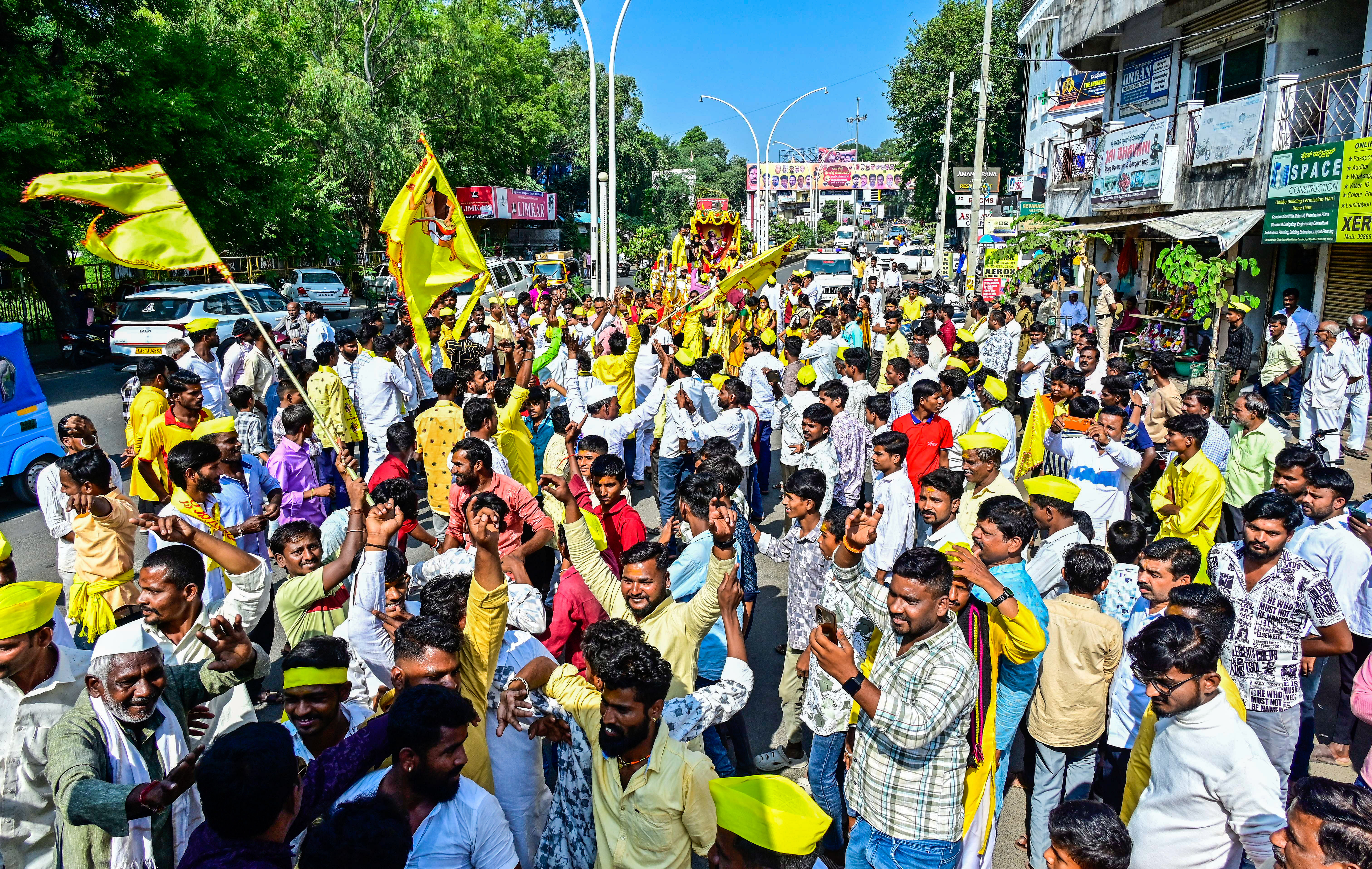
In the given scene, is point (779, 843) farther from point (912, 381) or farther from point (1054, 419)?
point (912, 381)

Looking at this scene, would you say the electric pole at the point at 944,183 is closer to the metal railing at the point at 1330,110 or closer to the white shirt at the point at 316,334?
the metal railing at the point at 1330,110

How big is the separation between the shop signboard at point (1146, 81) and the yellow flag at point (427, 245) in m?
15.7

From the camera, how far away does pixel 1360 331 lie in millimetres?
9758

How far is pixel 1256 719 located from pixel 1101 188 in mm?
16865

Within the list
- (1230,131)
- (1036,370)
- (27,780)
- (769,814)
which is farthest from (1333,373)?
(27,780)

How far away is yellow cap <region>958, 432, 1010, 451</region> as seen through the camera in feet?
16.7

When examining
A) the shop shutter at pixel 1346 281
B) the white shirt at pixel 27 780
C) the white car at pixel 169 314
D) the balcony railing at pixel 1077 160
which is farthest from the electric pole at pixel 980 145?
the white shirt at pixel 27 780

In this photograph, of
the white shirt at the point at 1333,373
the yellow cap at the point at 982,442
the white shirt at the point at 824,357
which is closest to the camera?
the yellow cap at the point at 982,442

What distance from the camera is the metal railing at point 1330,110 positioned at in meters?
11.4

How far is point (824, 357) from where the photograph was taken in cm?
1030

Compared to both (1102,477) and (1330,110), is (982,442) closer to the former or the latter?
(1102,477)

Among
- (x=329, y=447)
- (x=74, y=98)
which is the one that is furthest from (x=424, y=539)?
(x=74, y=98)

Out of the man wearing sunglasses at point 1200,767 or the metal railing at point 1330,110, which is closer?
the man wearing sunglasses at point 1200,767

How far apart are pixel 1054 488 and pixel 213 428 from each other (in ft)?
16.9
